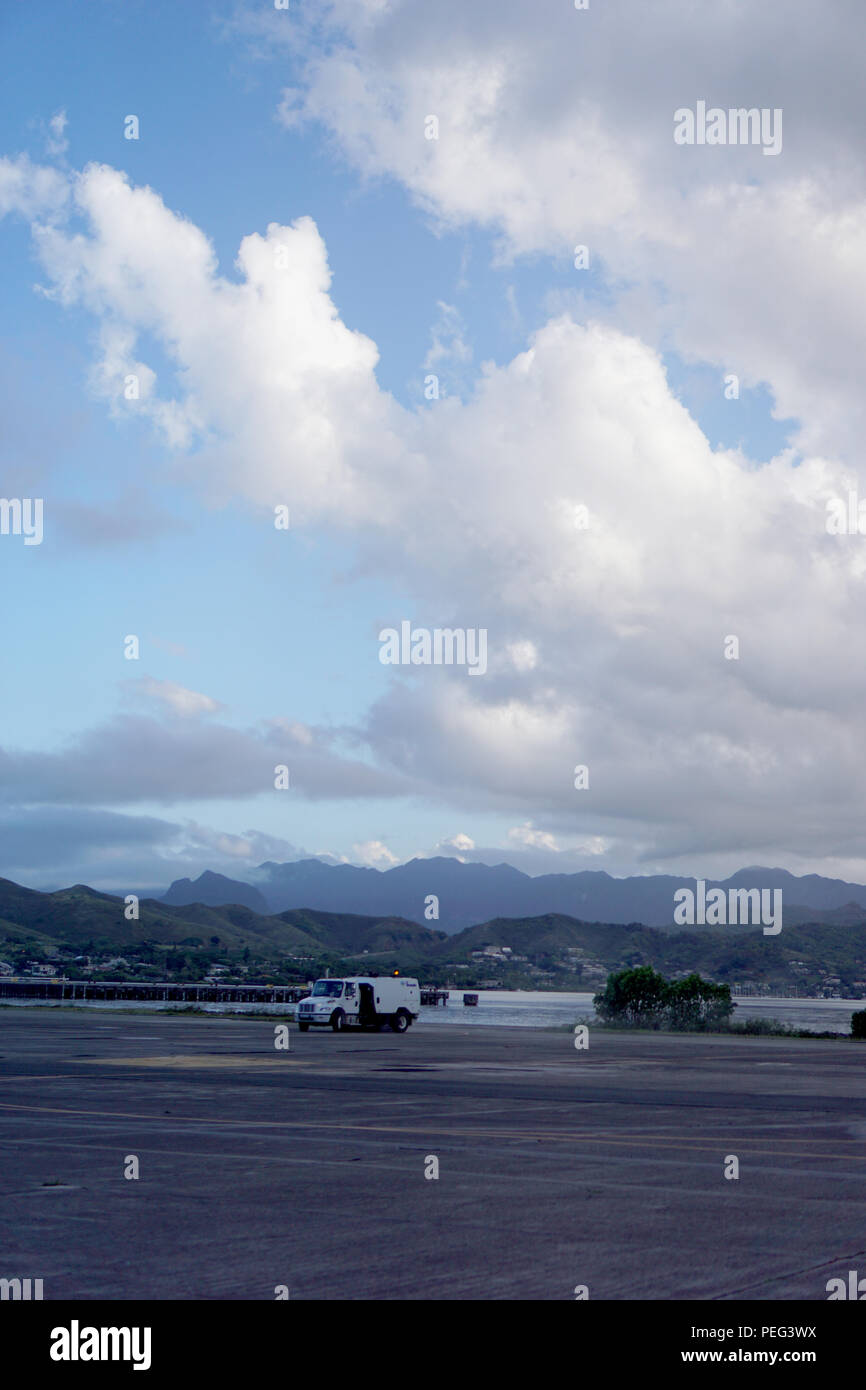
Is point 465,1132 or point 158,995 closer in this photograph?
point 465,1132

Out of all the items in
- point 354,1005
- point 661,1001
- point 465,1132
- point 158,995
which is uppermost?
point 465,1132

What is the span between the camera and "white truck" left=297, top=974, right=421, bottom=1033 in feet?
182

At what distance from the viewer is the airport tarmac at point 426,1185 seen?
29.9 ft

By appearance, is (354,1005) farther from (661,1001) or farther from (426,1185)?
(426,1185)

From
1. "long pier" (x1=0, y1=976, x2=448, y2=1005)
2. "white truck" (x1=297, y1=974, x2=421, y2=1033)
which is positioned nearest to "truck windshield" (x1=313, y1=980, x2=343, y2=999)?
"white truck" (x1=297, y1=974, x2=421, y2=1033)

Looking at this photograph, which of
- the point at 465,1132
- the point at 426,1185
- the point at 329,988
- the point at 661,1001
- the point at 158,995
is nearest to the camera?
the point at 426,1185

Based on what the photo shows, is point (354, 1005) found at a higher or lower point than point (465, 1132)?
lower

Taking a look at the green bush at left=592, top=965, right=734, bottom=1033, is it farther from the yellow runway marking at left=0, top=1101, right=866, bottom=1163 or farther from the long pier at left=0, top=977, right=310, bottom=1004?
the yellow runway marking at left=0, top=1101, right=866, bottom=1163

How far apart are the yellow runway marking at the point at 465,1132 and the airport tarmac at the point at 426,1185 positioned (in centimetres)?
6

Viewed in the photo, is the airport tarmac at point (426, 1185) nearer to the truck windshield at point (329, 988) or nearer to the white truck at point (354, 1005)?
the white truck at point (354, 1005)

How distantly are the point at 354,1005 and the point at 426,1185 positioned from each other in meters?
43.5

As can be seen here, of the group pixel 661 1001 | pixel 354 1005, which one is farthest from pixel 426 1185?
pixel 661 1001

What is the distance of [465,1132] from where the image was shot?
18.1 m

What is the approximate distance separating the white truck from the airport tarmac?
2590cm
